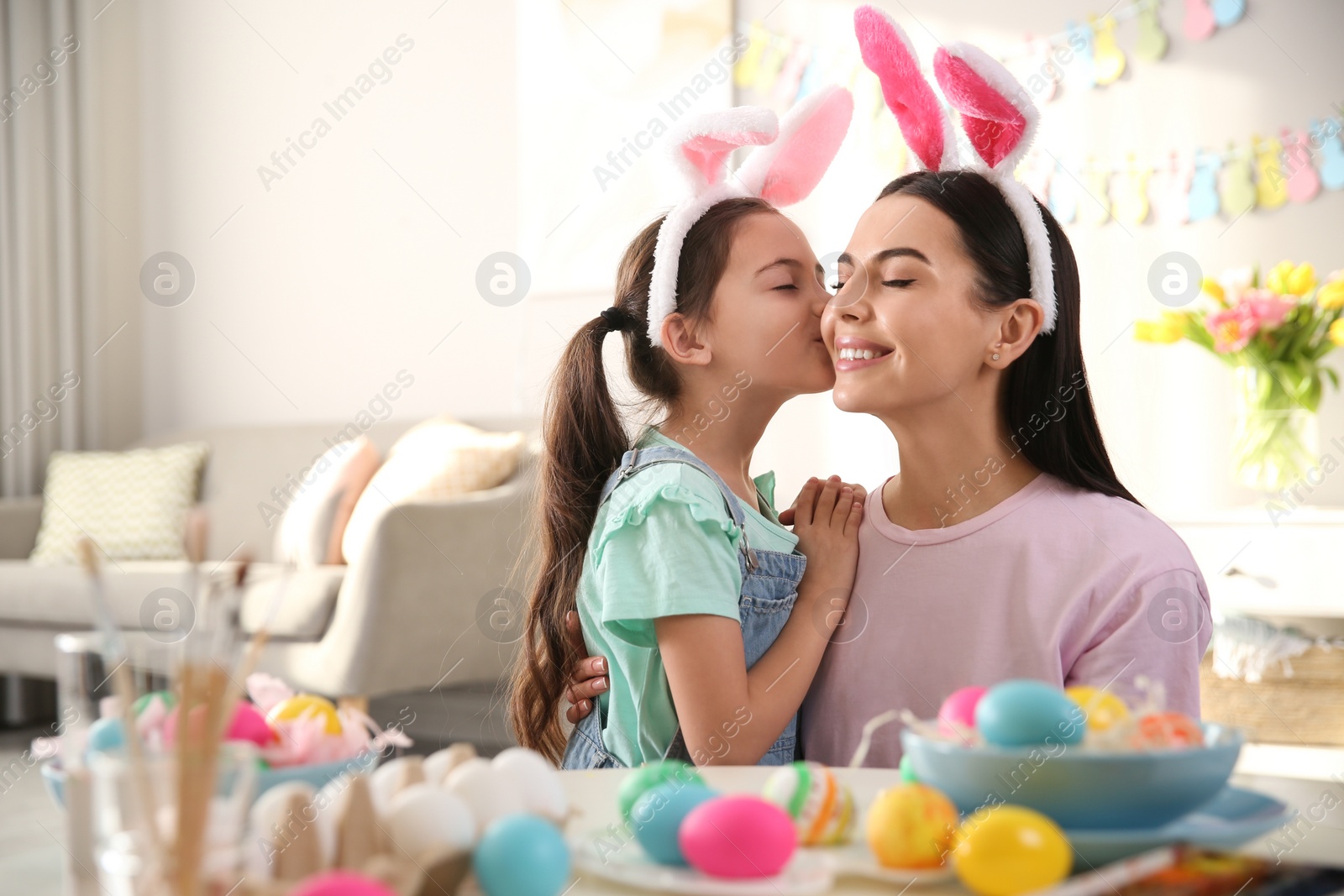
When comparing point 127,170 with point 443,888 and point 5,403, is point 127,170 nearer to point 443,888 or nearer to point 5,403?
point 5,403

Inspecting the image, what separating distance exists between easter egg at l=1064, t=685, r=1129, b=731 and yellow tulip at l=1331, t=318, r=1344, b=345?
204 cm

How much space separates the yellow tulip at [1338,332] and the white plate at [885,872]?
7.04 feet

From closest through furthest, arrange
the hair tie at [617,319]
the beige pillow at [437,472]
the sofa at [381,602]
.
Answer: the hair tie at [617,319], the sofa at [381,602], the beige pillow at [437,472]

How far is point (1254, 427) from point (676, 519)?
1.79m

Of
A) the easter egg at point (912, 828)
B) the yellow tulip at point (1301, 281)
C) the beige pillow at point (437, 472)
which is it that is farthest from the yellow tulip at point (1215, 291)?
the easter egg at point (912, 828)

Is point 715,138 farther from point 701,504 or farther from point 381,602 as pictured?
point 381,602

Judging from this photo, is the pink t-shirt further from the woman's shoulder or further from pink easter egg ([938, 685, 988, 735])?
pink easter egg ([938, 685, 988, 735])

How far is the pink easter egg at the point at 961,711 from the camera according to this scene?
0.67 m

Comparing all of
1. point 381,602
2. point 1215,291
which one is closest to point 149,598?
point 381,602

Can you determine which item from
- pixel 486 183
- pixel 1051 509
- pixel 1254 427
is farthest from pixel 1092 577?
pixel 486 183

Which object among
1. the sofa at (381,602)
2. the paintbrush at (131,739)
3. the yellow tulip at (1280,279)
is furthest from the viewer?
the sofa at (381,602)

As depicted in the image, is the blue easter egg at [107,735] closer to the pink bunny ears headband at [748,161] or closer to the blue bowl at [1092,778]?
the blue bowl at [1092,778]

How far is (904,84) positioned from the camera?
134cm

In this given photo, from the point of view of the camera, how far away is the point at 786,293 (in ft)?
4.57
